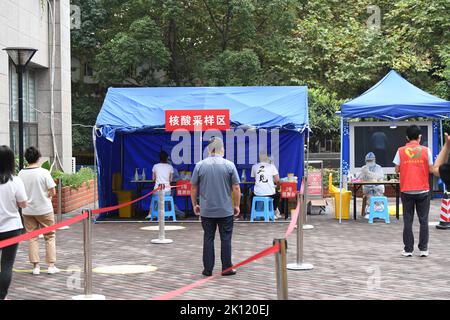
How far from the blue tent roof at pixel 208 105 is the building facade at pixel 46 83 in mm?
5614

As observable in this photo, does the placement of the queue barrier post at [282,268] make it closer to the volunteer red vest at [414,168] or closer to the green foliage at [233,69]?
the volunteer red vest at [414,168]

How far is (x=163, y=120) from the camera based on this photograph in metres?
15.8

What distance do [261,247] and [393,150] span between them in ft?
27.3

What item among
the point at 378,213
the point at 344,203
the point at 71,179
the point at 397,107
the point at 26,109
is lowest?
the point at 378,213

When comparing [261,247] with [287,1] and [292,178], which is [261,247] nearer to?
[292,178]

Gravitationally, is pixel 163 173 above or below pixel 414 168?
below

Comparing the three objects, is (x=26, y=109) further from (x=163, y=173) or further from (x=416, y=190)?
(x=416, y=190)

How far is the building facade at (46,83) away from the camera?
21.4 m

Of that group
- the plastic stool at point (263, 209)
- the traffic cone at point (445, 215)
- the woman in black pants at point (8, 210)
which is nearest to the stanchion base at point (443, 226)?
the traffic cone at point (445, 215)

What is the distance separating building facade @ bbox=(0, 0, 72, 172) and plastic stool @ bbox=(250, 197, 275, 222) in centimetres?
836

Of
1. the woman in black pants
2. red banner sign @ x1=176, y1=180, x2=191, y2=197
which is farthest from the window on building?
the woman in black pants

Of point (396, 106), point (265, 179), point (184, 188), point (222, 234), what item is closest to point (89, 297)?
point (222, 234)

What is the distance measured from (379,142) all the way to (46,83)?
1084 cm
